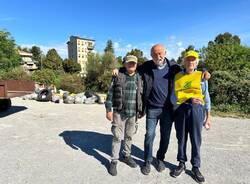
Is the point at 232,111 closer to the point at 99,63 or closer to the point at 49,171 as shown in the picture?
the point at 49,171

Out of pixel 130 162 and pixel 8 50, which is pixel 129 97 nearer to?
pixel 130 162

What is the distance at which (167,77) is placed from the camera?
3.41 metres

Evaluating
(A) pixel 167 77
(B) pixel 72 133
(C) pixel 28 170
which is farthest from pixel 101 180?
(B) pixel 72 133

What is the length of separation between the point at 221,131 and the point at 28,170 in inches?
178

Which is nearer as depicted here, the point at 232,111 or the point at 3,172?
the point at 3,172

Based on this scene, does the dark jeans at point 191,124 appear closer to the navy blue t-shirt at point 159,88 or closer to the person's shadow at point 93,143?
the navy blue t-shirt at point 159,88

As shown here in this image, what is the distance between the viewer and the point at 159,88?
11.1ft

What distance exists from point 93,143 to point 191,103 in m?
2.50

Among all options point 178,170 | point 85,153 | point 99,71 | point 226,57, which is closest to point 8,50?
point 99,71

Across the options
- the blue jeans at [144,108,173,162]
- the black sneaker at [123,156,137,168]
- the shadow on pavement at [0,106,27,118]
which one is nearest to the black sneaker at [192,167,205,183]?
the blue jeans at [144,108,173,162]

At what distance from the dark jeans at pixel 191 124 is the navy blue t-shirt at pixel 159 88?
28 centimetres

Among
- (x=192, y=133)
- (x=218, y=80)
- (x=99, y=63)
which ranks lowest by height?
(x=192, y=133)

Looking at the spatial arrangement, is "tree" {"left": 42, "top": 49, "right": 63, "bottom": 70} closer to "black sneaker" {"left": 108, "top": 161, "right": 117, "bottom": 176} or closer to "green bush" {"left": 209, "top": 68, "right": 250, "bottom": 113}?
"green bush" {"left": 209, "top": 68, "right": 250, "bottom": 113}

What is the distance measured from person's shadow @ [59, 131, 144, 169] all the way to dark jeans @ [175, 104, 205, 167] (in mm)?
930
